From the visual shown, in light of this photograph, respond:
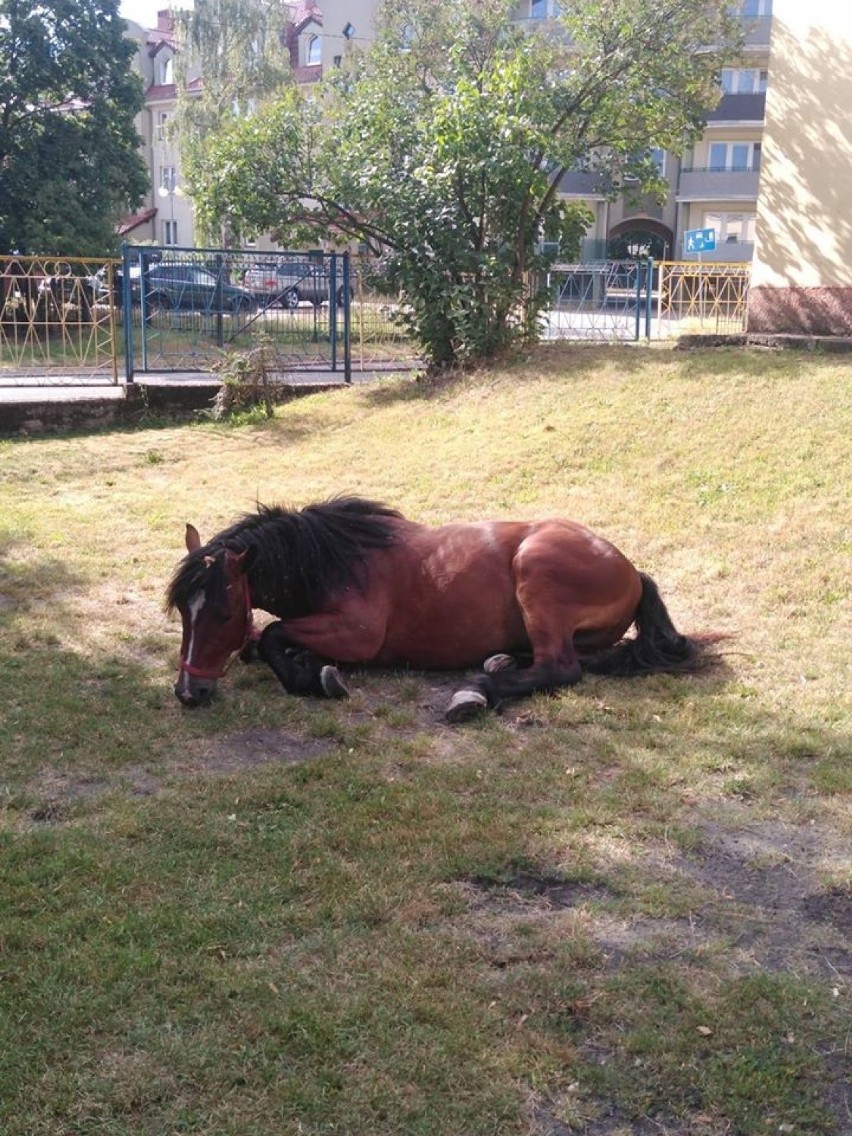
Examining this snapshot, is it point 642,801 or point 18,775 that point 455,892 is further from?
point 18,775

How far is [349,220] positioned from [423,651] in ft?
38.3

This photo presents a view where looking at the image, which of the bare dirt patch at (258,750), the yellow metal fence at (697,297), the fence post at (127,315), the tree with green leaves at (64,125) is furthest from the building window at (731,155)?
the bare dirt patch at (258,750)

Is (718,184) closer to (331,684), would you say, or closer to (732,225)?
(732,225)

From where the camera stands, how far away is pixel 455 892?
357 centimetres

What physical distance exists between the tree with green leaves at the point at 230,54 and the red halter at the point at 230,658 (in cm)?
3989

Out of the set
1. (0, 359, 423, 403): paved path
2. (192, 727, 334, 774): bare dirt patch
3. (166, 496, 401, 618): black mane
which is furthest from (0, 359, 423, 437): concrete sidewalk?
(192, 727, 334, 774): bare dirt patch

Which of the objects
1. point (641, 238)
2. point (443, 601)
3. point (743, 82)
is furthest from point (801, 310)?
point (743, 82)

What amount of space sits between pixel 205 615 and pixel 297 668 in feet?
1.93

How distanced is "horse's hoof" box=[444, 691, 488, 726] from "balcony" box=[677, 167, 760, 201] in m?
46.7

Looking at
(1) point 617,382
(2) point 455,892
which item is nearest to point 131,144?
(1) point 617,382

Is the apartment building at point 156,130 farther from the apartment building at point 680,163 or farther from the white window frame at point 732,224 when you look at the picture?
the white window frame at point 732,224

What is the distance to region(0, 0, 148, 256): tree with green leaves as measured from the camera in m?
28.6

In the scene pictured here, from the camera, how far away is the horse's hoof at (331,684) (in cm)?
537

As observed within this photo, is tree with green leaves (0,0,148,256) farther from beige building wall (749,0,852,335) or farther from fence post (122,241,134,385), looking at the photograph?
beige building wall (749,0,852,335)
